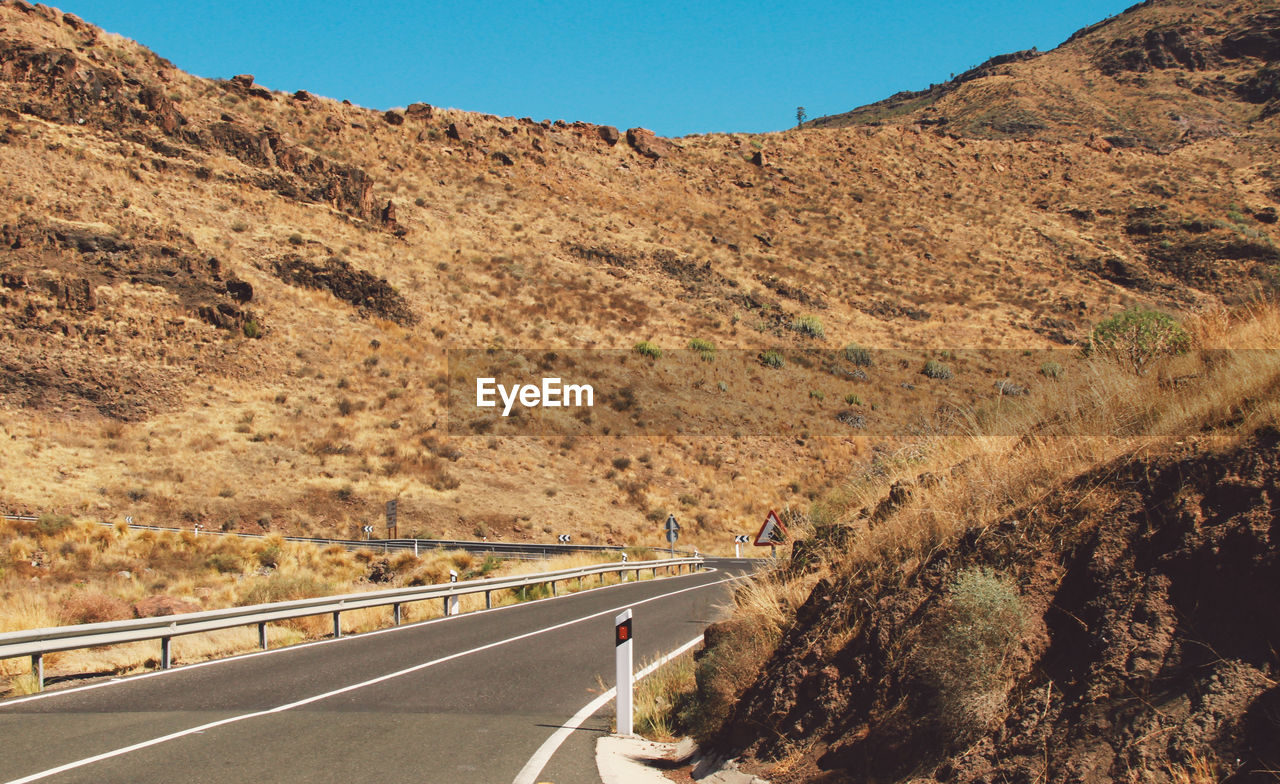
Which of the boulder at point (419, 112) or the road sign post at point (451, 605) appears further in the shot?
the boulder at point (419, 112)

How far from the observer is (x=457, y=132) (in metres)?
71.7

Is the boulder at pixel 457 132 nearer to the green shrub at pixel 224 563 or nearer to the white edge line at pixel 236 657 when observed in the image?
the green shrub at pixel 224 563

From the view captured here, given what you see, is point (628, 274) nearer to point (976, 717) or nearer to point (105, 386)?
point (105, 386)

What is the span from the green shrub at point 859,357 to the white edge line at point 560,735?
46062 millimetres

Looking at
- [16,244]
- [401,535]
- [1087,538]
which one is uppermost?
[16,244]

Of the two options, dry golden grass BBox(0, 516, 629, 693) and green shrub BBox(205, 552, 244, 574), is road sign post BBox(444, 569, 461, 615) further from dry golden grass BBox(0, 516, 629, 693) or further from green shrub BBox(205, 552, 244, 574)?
green shrub BBox(205, 552, 244, 574)

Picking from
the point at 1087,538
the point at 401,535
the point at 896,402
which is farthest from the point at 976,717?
the point at 896,402

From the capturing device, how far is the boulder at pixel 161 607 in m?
13.3

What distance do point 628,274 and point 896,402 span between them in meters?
20.9

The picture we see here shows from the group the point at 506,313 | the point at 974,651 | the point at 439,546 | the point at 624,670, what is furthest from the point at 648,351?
the point at 974,651

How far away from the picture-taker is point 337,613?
14.2 meters

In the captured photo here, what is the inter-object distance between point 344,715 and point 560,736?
223 cm

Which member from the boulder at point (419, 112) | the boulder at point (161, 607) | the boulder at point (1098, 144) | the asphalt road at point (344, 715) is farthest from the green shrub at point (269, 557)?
the boulder at point (1098, 144)

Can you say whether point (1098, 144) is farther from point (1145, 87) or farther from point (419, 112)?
point (419, 112)
